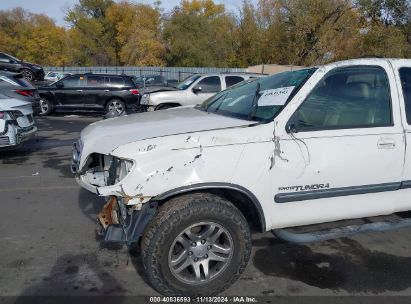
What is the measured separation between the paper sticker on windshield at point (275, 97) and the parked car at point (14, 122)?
17.7 feet

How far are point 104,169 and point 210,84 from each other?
9.79 metres

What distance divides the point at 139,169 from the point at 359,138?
1.83 meters

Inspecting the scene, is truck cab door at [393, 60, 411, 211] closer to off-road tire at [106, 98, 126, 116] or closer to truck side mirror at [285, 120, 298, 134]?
truck side mirror at [285, 120, 298, 134]

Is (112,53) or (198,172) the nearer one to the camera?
(198,172)

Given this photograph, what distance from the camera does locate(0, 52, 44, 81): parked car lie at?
23719 millimetres

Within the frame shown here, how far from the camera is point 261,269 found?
150 inches

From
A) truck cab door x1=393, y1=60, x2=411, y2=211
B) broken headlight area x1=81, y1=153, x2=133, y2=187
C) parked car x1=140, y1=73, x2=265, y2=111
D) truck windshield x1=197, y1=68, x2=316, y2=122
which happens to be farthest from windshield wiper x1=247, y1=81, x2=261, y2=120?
parked car x1=140, y1=73, x2=265, y2=111

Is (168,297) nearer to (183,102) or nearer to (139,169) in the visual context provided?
(139,169)

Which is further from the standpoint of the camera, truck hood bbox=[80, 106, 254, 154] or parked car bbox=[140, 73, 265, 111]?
parked car bbox=[140, 73, 265, 111]

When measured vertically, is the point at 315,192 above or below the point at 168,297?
above

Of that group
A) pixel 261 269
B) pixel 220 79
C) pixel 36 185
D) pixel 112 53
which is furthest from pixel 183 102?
pixel 112 53

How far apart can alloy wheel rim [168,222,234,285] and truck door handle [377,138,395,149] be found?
1.51 metres

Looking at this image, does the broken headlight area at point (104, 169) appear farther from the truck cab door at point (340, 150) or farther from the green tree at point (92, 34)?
the green tree at point (92, 34)

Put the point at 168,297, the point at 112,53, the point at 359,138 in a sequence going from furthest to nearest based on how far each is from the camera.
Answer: the point at 112,53, the point at 359,138, the point at 168,297
